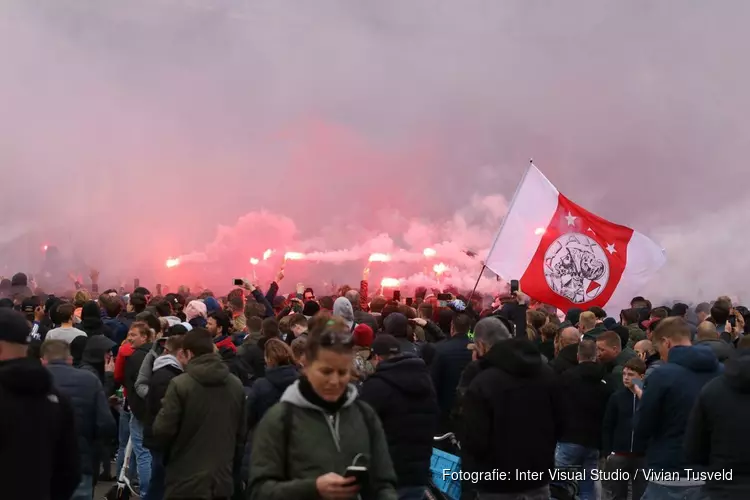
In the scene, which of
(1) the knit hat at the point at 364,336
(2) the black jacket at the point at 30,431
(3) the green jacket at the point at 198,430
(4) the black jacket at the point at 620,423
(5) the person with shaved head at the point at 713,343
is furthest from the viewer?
(4) the black jacket at the point at 620,423

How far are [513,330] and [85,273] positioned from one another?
2785cm

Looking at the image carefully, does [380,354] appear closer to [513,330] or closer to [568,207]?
[513,330]

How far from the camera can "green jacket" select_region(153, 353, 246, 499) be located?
6086 mm

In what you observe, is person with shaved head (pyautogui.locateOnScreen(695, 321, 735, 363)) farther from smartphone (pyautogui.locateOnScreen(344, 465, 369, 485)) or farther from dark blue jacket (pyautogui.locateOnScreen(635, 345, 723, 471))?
smartphone (pyautogui.locateOnScreen(344, 465, 369, 485))

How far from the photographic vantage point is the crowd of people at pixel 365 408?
3.91 metres

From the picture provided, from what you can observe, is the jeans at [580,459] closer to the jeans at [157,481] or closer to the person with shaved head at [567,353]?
the person with shaved head at [567,353]

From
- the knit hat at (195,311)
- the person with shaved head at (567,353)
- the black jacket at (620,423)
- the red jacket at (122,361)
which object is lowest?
the black jacket at (620,423)

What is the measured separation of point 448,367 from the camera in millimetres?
8492

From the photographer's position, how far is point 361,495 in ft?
12.6

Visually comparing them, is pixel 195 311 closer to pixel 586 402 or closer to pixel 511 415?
pixel 586 402

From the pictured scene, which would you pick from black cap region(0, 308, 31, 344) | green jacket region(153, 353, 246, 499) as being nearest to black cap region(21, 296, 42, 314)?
green jacket region(153, 353, 246, 499)

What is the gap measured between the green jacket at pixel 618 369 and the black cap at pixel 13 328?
5.65 metres

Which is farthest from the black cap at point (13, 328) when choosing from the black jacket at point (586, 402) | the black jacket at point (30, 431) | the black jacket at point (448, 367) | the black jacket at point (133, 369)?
the black jacket at point (586, 402)

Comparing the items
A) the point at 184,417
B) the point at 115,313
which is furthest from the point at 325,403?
the point at 115,313
